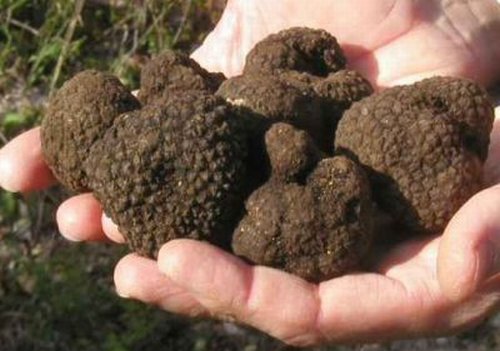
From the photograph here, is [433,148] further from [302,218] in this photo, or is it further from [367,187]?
[302,218]

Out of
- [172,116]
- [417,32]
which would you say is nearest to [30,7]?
[417,32]

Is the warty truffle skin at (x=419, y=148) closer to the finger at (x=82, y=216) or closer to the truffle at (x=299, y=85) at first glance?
the truffle at (x=299, y=85)

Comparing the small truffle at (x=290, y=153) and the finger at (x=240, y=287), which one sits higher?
the small truffle at (x=290, y=153)

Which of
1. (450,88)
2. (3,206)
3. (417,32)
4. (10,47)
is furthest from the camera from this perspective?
(10,47)

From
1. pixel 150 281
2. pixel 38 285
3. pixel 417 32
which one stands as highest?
pixel 417 32

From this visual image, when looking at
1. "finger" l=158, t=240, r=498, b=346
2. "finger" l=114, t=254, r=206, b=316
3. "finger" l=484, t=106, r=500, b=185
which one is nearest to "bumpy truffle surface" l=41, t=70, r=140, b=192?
"finger" l=114, t=254, r=206, b=316

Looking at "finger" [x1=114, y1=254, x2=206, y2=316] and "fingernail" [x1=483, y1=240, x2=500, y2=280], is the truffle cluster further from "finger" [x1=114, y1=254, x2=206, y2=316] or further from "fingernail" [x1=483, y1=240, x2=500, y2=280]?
"fingernail" [x1=483, y1=240, x2=500, y2=280]

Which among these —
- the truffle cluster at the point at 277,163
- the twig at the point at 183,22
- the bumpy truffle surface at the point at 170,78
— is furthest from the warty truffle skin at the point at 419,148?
the twig at the point at 183,22
